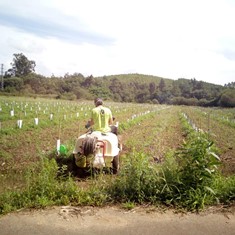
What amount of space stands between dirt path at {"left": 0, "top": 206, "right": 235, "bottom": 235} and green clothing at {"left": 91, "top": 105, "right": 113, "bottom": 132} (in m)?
2.82

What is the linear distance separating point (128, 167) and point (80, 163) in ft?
5.65

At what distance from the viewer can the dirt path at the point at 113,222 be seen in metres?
3.69

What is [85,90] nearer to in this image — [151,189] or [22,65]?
[22,65]

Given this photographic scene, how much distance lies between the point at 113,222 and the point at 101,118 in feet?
11.0

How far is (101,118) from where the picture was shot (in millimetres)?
6953

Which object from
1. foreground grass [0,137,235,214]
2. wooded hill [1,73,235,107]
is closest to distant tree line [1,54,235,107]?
wooded hill [1,73,235,107]

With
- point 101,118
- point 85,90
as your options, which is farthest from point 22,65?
point 101,118

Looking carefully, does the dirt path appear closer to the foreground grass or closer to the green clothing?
the foreground grass

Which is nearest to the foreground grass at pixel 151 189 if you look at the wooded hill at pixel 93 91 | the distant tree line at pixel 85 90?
the wooded hill at pixel 93 91

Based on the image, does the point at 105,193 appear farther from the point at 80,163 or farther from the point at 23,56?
the point at 23,56

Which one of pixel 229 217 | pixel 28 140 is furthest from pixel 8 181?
pixel 28 140

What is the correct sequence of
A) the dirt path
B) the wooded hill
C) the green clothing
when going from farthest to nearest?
the wooded hill, the green clothing, the dirt path

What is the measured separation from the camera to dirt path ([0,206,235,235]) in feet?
12.1

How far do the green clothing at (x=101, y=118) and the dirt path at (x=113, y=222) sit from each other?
282 centimetres
